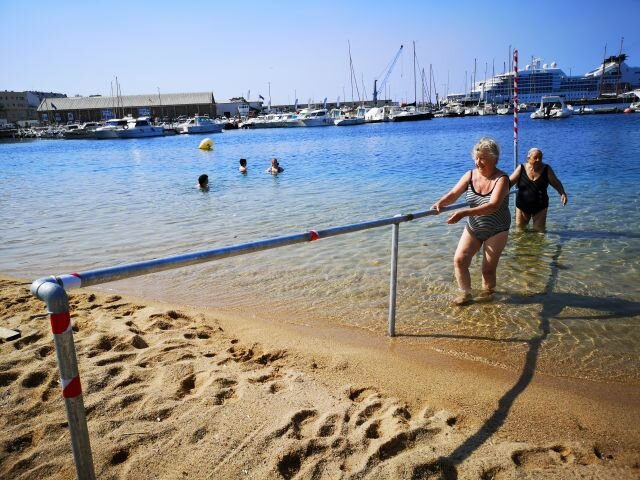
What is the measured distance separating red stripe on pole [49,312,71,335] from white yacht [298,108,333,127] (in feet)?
321

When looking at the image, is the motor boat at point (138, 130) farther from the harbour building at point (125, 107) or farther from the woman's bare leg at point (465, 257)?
the woman's bare leg at point (465, 257)

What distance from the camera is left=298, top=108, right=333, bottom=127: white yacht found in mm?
96688

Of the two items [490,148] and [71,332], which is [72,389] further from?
[490,148]

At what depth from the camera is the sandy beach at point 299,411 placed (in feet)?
8.55

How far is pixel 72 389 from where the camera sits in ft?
6.10

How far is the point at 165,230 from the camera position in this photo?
10.5 metres

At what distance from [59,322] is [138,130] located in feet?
267

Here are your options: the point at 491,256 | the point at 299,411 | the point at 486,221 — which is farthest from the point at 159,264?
the point at 491,256

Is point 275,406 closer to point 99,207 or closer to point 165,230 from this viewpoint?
point 165,230

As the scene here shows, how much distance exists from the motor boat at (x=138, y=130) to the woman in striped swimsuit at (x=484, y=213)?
78554mm

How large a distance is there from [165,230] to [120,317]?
225 inches

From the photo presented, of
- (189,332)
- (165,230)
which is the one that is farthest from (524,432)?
(165,230)

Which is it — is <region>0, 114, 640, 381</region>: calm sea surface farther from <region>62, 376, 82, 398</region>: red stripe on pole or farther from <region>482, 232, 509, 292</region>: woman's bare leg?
<region>62, 376, 82, 398</region>: red stripe on pole

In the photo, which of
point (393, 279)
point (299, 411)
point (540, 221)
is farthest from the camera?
point (540, 221)
